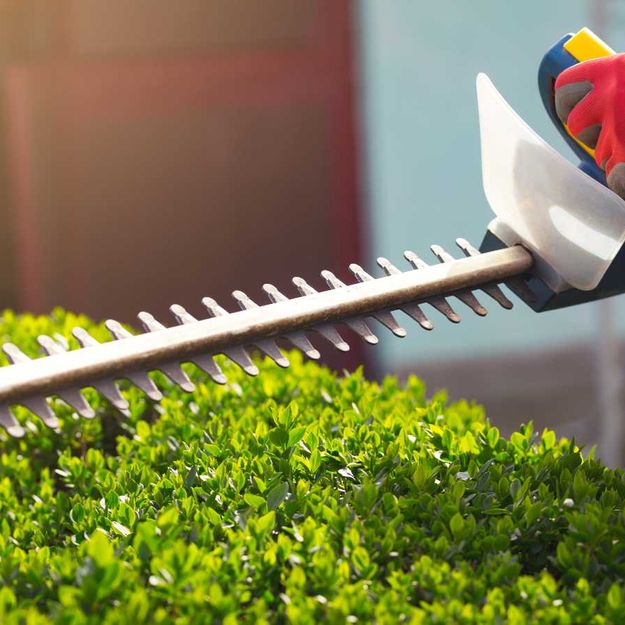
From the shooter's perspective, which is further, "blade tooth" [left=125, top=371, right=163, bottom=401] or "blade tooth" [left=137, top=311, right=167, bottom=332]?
"blade tooth" [left=137, top=311, right=167, bottom=332]

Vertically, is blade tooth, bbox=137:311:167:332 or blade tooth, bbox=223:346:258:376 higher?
blade tooth, bbox=137:311:167:332

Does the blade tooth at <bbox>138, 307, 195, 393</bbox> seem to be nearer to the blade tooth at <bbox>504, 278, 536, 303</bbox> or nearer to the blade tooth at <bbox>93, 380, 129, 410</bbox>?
the blade tooth at <bbox>93, 380, 129, 410</bbox>

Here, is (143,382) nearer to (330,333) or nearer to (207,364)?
(207,364)

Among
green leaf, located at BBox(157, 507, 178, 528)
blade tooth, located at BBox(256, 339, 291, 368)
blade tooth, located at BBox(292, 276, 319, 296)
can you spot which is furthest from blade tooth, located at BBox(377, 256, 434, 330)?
green leaf, located at BBox(157, 507, 178, 528)

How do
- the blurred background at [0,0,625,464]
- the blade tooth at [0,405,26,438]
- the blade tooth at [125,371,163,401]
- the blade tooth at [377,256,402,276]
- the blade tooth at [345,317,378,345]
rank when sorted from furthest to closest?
the blurred background at [0,0,625,464], the blade tooth at [377,256,402,276], the blade tooth at [345,317,378,345], the blade tooth at [125,371,163,401], the blade tooth at [0,405,26,438]

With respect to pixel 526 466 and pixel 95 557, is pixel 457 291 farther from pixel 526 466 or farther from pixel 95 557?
pixel 95 557

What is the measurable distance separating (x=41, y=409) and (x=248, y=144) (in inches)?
261

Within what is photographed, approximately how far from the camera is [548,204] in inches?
109

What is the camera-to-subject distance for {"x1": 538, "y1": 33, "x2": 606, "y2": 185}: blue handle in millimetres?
2861

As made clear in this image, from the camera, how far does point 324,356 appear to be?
28.7 feet

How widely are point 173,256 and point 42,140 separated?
1.38 meters

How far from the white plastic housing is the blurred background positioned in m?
5.57

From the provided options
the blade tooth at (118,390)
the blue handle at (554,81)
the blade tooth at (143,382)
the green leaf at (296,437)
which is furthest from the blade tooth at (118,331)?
the blue handle at (554,81)

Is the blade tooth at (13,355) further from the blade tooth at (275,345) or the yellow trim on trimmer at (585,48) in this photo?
the yellow trim on trimmer at (585,48)
